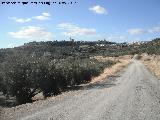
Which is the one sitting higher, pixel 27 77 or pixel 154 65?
pixel 27 77

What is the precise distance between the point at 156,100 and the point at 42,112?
866cm

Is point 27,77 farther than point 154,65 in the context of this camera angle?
No

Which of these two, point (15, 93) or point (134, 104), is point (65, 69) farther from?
point (134, 104)

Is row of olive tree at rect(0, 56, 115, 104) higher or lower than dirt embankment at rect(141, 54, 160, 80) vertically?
higher

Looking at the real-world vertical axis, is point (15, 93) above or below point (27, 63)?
below

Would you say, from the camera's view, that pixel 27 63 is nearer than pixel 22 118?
No

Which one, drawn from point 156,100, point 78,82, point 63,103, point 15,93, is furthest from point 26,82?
point 156,100

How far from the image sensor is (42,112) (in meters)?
19.4

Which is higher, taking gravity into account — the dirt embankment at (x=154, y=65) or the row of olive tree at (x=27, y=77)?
the row of olive tree at (x=27, y=77)

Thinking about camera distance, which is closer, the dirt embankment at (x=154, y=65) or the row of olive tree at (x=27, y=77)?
the row of olive tree at (x=27, y=77)

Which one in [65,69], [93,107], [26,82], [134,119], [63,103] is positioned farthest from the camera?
[65,69]

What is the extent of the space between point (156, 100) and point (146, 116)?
21.0 feet

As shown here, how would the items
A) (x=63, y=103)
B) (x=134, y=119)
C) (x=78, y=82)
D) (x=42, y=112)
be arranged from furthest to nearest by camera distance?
(x=78, y=82)
(x=63, y=103)
(x=42, y=112)
(x=134, y=119)

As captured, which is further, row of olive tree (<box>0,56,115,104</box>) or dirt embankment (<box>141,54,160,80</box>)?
dirt embankment (<box>141,54,160,80</box>)
